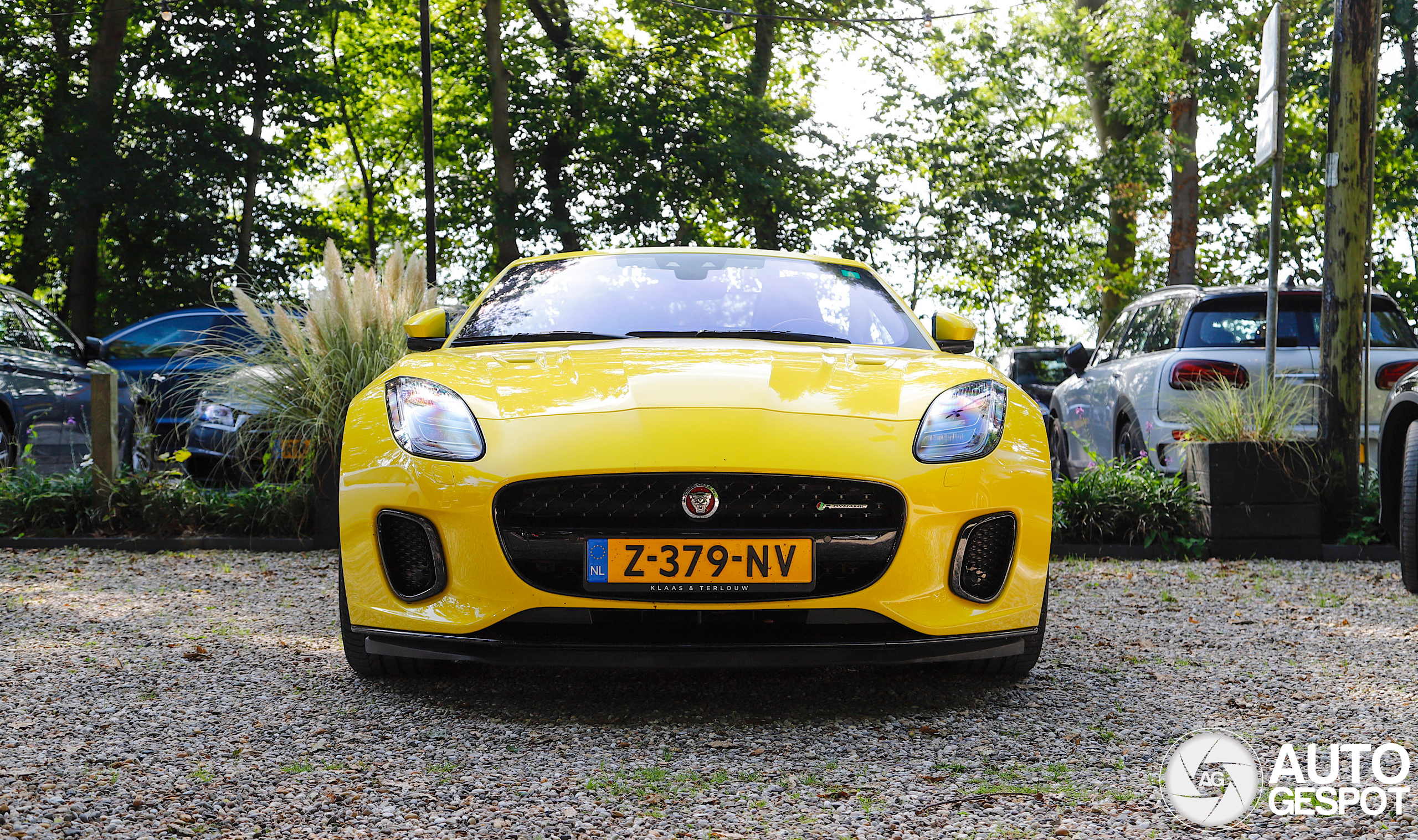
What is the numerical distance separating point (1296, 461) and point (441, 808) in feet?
17.6

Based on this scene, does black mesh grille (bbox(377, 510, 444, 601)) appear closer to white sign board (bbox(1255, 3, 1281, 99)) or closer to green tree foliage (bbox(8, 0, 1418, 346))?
white sign board (bbox(1255, 3, 1281, 99))

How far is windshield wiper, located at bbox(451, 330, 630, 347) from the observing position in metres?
3.97

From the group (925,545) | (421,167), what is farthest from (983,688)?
(421,167)

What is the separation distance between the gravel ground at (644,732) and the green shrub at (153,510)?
2.00 metres

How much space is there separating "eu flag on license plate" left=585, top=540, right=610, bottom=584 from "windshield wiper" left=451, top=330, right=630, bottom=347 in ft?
Result: 3.77

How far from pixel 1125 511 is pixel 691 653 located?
426 centimetres

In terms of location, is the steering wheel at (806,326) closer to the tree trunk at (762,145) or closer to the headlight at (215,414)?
the headlight at (215,414)

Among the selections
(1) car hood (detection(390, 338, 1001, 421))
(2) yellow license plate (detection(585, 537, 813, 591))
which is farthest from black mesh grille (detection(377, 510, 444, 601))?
(2) yellow license plate (detection(585, 537, 813, 591))

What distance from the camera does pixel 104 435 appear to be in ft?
22.8

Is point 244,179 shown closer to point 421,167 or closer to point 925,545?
point 421,167

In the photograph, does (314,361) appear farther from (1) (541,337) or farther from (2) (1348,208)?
(2) (1348,208)

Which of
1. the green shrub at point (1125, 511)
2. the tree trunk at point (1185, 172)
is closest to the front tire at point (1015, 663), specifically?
the green shrub at point (1125, 511)

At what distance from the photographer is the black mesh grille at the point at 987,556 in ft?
10.2

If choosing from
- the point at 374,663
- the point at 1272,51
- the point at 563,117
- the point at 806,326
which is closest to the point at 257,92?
the point at 563,117
